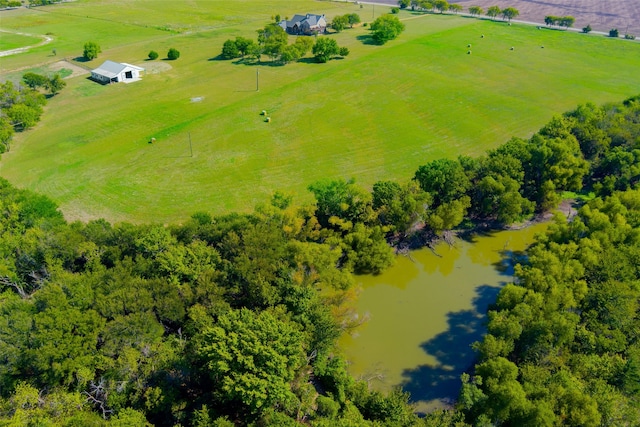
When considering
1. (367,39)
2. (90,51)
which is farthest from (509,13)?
(90,51)

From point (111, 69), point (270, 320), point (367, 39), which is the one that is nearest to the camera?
point (270, 320)

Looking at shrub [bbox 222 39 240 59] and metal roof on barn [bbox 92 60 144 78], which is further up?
shrub [bbox 222 39 240 59]

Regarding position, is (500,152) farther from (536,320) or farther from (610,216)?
(536,320)

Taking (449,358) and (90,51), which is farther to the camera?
(90,51)

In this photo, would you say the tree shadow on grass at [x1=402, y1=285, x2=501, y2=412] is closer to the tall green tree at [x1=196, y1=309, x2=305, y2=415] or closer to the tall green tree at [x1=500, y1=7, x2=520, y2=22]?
the tall green tree at [x1=196, y1=309, x2=305, y2=415]

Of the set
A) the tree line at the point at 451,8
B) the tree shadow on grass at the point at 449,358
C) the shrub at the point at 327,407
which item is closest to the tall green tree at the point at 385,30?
the tree line at the point at 451,8

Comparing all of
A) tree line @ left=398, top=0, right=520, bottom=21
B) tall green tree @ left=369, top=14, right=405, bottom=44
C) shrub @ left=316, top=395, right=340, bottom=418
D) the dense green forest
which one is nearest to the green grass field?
the dense green forest

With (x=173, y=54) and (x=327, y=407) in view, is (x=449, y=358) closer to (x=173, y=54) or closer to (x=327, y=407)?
(x=327, y=407)
